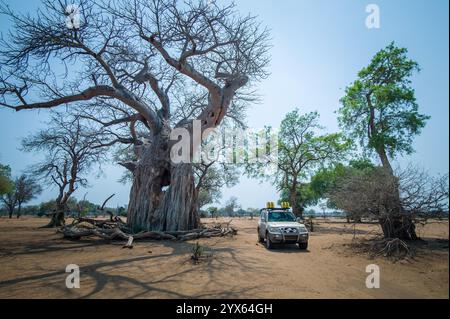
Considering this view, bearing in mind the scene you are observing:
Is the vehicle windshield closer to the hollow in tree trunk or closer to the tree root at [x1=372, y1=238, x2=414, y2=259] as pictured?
the tree root at [x1=372, y1=238, x2=414, y2=259]

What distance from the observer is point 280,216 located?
1193 cm

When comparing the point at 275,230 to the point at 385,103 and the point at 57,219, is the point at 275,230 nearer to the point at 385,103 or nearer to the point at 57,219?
the point at 385,103

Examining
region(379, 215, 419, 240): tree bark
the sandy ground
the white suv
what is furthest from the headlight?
region(379, 215, 419, 240): tree bark

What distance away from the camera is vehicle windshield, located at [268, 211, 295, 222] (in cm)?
1170

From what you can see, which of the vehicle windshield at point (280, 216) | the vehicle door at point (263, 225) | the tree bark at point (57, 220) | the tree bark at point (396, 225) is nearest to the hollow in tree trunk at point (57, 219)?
the tree bark at point (57, 220)

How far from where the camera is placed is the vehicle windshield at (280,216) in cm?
1170

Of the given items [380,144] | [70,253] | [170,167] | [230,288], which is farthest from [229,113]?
[230,288]

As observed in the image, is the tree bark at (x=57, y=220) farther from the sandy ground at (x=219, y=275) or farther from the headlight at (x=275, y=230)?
the headlight at (x=275, y=230)

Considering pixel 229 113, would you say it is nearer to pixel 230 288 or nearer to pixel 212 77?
pixel 212 77

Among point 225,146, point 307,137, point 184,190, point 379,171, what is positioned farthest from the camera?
point 307,137

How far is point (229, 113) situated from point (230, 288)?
14394 millimetres

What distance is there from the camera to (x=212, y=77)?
600 inches

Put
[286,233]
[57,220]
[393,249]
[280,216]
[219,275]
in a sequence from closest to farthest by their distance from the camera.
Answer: [219,275]
[393,249]
[286,233]
[280,216]
[57,220]

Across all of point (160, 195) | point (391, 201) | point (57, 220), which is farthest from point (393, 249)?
point (57, 220)
